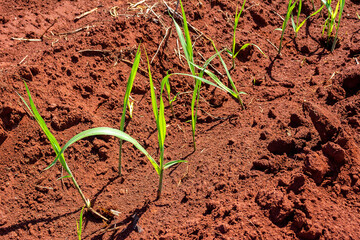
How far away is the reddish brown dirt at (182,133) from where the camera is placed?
176cm

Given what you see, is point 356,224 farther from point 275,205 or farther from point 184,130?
point 184,130

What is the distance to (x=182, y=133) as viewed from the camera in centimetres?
245

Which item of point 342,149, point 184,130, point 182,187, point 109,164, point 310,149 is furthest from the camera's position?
point 184,130

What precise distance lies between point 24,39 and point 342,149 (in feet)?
7.32

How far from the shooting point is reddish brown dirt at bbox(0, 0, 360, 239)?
176 cm

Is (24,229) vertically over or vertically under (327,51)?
under

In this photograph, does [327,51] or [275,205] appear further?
[327,51]

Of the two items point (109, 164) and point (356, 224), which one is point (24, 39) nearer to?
point (109, 164)

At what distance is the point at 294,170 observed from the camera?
6.03 feet

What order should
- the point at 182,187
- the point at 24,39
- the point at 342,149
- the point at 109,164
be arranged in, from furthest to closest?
1. the point at 24,39
2. the point at 109,164
3. the point at 182,187
4. the point at 342,149

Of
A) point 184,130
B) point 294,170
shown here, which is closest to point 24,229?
point 184,130

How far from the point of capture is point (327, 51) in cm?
299

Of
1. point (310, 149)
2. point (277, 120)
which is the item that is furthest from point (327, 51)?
point (310, 149)

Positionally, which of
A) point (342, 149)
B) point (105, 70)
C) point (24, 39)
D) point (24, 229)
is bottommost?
point (24, 229)
